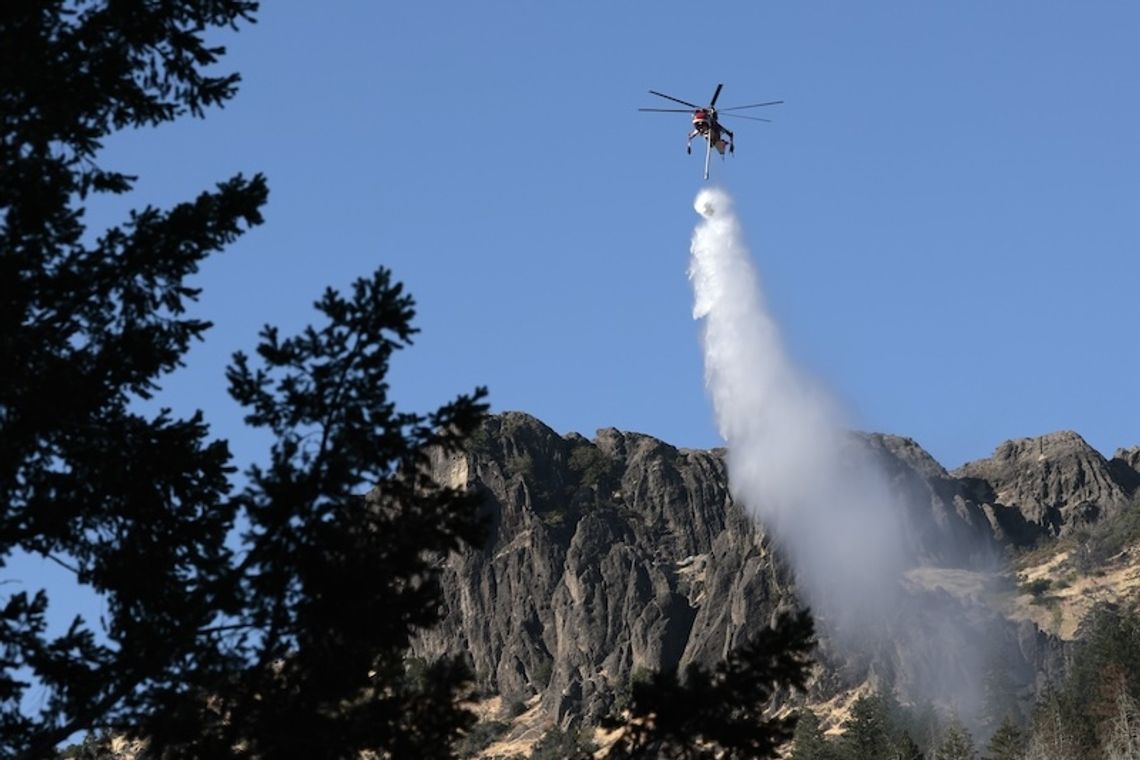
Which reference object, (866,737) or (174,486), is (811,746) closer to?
(866,737)

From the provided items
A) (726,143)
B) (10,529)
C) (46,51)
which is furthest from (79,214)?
(726,143)

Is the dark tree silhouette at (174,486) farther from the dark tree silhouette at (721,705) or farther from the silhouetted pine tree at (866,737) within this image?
the silhouetted pine tree at (866,737)

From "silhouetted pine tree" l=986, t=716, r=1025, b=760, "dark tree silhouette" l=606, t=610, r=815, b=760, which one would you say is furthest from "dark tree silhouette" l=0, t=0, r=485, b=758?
"silhouetted pine tree" l=986, t=716, r=1025, b=760

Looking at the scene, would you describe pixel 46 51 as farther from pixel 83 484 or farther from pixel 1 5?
pixel 83 484

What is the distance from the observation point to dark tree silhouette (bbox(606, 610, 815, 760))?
67.5 feet

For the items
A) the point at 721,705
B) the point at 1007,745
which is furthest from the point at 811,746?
the point at 721,705

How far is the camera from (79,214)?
21828 millimetres

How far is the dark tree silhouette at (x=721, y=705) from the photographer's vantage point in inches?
810

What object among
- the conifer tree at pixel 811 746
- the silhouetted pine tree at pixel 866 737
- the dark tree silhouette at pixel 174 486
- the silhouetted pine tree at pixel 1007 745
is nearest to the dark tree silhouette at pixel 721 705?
the dark tree silhouette at pixel 174 486

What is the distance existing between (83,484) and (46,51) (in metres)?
4.80

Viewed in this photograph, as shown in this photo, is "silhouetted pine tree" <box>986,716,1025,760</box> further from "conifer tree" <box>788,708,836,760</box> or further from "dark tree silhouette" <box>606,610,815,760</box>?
"dark tree silhouette" <box>606,610,815,760</box>

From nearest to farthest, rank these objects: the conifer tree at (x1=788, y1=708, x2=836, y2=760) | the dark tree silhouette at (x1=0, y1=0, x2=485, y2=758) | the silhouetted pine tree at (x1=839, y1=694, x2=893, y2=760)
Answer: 1. the dark tree silhouette at (x1=0, y1=0, x2=485, y2=758)
2. the silhouetted pine tree at (x1=839, y1=694, x2=893, y2=760)
3. the conifer tree at (x1=788, y1=708, x2=836, y2=760)

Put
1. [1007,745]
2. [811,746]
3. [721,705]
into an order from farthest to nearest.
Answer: [811,746], [1007,745], [721,705]

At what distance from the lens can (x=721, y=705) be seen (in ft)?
68.6
